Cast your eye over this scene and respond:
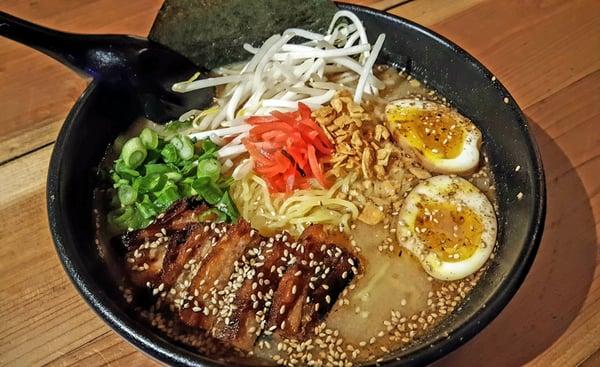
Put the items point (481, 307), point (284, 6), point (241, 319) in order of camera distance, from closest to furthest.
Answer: point (481, 307) → point (241, 319) → point (284, 6)

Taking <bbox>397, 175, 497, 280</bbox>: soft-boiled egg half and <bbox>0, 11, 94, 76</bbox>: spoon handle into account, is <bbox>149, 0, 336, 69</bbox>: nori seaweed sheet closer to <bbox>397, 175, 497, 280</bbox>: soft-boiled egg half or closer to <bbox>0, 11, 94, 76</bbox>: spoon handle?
<bbox>0, 11, 94, 76</bbox>: spoon handle

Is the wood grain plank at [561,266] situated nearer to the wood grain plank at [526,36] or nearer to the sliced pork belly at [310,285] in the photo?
the wood grain plank at [526,36]

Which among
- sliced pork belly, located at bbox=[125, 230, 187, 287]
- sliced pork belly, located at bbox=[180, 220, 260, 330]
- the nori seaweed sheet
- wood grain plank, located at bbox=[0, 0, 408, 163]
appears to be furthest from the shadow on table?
wood grain plank, located at bbox=[0, 0, 408, 163]

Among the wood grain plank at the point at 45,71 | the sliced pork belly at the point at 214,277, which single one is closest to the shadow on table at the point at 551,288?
the sliced pork belly at the point at 214,277

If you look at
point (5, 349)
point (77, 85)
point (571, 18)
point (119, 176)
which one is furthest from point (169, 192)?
point (571, 18)

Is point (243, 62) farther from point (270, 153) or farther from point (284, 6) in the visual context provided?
point (270, 153)

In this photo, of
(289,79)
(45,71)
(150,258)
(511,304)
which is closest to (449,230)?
(511,304)

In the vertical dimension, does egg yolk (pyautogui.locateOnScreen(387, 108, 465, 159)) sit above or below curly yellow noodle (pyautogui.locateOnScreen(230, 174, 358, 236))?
above
